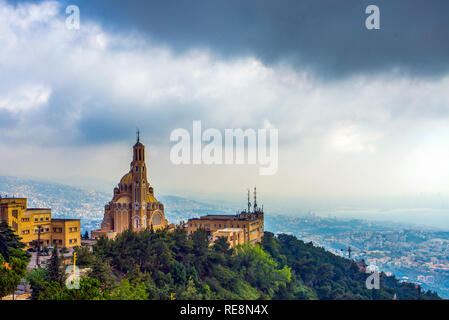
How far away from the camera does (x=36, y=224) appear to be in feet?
115

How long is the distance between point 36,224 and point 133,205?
10.6 metres

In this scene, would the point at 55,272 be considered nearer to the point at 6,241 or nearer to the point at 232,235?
the point at 6,241

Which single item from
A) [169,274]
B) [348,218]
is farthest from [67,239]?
[348,218]

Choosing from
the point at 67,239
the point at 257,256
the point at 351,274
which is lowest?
the point at 351,274

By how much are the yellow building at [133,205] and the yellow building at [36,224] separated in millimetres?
6238

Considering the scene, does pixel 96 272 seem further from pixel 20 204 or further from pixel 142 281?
pixel 20 204

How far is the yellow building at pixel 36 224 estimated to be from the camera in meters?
33.1

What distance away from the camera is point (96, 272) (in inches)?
907

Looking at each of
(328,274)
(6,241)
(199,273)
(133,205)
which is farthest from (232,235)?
(6,241)

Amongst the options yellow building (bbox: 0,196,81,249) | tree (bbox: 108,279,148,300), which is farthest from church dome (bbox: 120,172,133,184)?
tree (bbox: 108,279,148,300)

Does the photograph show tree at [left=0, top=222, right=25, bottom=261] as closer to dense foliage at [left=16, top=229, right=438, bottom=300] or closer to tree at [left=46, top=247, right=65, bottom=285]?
dense foliage at [left=16, top=229, right=438, bottom=300]

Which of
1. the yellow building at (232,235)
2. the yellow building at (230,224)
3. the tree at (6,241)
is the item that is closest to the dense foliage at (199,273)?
the yellow building at (232,235)

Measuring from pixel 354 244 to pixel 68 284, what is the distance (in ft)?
180

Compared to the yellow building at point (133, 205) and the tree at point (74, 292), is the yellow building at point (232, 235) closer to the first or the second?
the yellow building at point (133, 205)
